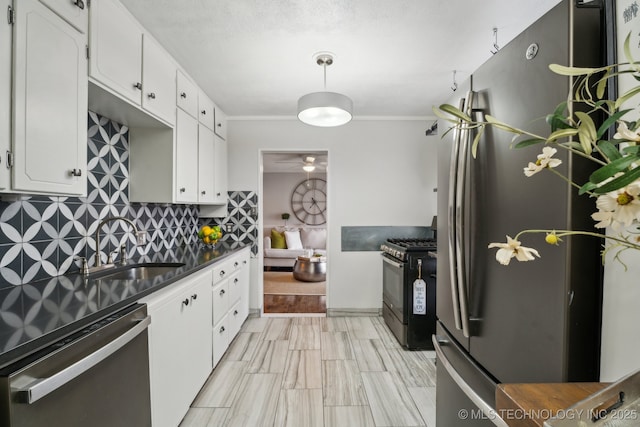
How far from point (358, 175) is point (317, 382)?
2.33 meters

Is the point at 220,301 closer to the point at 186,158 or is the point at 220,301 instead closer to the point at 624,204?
the point at 186,158

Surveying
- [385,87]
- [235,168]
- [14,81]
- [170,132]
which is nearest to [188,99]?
[170,132]

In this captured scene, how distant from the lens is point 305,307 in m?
4.06

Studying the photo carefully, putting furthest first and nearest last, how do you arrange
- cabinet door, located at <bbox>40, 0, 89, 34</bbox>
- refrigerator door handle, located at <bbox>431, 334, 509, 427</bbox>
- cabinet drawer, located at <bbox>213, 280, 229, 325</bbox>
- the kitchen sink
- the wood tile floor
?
cabinet drawer, located at <bbox>213, 280, 229, 325</bbox> < the kitchen sink < the wood tile floor < cabinet door, located at <bbox>40, 0, 89, 34</bbox> < refrigerator door handle, located at <bbox>431, 334, 509, 427</bbox>

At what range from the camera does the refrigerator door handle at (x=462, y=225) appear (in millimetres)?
1089

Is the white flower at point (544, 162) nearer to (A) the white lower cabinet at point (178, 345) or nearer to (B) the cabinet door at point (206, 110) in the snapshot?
(A) the white lower cabinet at point (178, 345)

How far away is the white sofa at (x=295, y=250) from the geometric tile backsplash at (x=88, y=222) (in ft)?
11.6

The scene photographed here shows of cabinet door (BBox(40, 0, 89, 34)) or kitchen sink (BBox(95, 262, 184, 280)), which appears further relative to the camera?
kitchen sink (BBox(95, 262, 184, 280))

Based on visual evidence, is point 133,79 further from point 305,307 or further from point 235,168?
point 305,307

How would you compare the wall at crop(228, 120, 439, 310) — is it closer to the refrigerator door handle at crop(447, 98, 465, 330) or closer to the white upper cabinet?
the white upper cabinet

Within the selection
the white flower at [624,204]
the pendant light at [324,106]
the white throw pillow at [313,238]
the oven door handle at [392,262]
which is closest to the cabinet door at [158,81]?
the pendant light at [324,106]

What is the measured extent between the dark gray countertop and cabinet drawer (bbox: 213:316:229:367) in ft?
2.54

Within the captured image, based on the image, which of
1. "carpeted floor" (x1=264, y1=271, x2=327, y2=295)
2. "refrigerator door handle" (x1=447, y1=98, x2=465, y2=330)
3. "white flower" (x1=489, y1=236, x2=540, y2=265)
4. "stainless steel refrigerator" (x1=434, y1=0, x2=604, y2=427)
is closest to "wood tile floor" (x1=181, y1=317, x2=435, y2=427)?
"stainless steel refrigerator" (x1=434, y1=0, x2=604, y2=427)

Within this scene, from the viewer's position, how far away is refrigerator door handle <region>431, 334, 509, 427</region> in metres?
0.74
